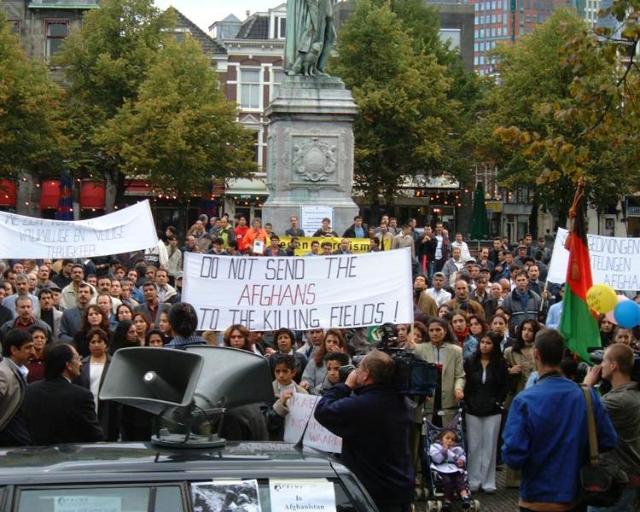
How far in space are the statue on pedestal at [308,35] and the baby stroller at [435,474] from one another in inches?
622

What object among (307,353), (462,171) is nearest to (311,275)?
(307,353)

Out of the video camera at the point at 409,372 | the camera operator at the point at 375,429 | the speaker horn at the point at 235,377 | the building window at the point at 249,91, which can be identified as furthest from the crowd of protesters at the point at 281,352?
the building window at the point at 249,91

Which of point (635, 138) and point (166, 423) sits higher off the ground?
point (635, 138)

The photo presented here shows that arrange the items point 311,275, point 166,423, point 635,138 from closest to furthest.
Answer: point 166,423, point 311,275, point 635,138

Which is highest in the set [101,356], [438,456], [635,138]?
[635,138]

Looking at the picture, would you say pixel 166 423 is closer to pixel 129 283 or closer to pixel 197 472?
pixel 197 472

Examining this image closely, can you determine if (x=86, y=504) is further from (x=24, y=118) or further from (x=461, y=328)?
(x=24, y=118)

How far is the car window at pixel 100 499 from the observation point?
4934 mm

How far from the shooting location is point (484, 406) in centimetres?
1181

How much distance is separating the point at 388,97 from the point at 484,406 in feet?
133

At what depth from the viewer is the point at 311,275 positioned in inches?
467

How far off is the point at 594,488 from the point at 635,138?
704cm

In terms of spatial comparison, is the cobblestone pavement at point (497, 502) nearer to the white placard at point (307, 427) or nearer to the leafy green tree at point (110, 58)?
the white placard at point (307, 427)

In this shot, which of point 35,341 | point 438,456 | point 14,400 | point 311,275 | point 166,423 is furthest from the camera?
point 311,275
